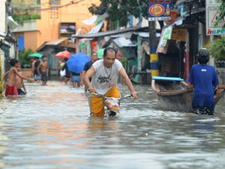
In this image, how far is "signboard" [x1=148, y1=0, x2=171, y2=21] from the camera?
1166 inches

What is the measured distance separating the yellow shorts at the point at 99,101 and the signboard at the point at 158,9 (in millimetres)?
16526

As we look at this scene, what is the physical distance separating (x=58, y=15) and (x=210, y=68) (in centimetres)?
5694

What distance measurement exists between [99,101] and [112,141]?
13.3 feet

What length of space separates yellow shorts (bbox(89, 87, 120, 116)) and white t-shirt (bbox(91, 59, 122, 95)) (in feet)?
0.32

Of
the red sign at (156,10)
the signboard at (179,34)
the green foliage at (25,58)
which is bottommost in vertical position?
the green foliage at (25,58)

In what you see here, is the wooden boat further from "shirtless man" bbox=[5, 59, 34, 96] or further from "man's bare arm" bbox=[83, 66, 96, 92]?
"shirtless man" bbox=[5, 59, 34, 96]

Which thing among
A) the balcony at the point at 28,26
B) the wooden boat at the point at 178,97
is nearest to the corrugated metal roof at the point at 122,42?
the wooden boat at the point at 178,97

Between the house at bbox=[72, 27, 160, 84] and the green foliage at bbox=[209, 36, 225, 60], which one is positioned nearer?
the green foliage at bbox=[209, 36, 225, 60]

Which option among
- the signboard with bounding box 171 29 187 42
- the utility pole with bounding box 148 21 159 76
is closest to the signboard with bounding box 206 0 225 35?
the utility pole with bounding box 148 21 159 76

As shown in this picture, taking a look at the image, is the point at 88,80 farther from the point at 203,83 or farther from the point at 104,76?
the point at 203,83

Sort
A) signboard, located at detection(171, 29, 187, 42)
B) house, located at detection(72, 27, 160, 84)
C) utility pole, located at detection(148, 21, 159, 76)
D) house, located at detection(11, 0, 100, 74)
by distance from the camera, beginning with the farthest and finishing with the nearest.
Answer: house, located at detection(11, 0, 100, 74) < house, located at detection(72, 27, 160, 84) < signboard, located at detection(171, 29, 187, 42) < utility pole, located at detection(148, 21, 159, 76)

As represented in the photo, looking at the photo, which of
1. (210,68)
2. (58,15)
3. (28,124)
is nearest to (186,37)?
(210,68)

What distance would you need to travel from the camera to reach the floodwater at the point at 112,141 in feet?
23.7

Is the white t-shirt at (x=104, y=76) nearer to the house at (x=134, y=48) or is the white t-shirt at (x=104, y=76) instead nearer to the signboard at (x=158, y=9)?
the signboard at (x=158, y=9)
